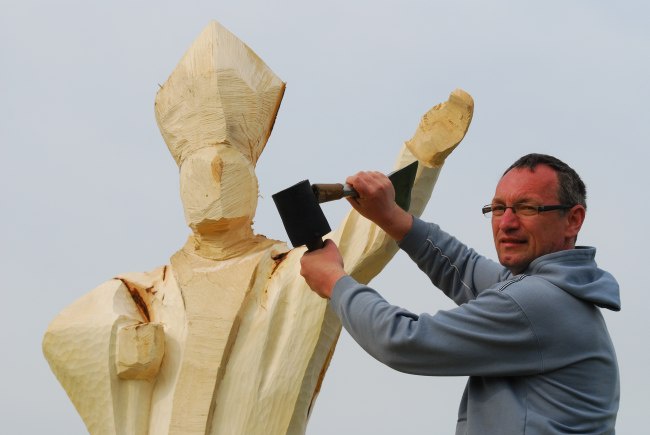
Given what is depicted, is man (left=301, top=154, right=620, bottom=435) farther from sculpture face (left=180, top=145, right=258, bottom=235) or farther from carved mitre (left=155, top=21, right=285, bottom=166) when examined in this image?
carved mitre (left=155, top=21, right=285, bottom=166)

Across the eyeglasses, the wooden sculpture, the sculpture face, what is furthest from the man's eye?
the sculpture face

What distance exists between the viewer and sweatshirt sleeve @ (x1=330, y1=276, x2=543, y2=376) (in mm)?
2656

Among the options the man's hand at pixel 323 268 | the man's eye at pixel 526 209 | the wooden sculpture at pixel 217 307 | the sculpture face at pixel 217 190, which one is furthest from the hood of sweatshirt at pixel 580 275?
the sculpture face at pixel 217 190

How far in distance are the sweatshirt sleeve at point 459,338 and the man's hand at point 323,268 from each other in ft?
0.52

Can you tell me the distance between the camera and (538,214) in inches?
111

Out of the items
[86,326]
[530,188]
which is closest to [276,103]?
[86,326]

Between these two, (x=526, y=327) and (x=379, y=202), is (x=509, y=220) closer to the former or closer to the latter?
(x=526, y=327)

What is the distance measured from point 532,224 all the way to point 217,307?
5.60 feet

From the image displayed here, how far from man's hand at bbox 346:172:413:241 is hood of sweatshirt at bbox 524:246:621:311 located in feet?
1.57

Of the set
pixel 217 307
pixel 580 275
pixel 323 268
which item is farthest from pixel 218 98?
pixel 580 275

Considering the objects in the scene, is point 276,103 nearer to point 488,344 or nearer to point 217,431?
point 217,431

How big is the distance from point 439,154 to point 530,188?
1.31 m

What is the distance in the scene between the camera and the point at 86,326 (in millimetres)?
4270

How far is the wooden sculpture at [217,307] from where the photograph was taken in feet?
13.4
